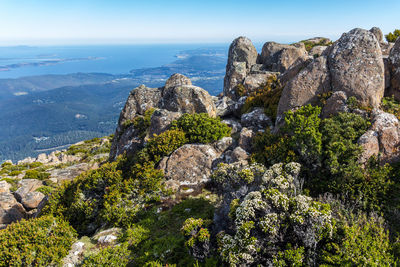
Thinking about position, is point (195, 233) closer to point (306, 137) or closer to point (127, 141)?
point (306, 137)

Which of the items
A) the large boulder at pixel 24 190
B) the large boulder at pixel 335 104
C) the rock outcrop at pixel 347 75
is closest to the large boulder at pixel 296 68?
the rock outcrop at pixel 347 75

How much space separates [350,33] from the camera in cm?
1458

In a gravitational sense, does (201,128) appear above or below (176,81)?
below

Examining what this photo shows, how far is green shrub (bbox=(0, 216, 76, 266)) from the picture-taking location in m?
8.75

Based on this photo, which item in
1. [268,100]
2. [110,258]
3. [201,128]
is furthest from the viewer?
[268,100]

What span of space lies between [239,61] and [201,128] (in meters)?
21.9

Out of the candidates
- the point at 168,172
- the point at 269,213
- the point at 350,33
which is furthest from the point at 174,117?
the point at 350,33

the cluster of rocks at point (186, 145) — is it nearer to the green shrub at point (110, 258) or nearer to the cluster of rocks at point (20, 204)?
the green shrub at point (110, 258)

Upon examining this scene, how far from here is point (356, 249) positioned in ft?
20.1

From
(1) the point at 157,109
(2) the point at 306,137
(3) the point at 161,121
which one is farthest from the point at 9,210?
(2) the point at 306,137

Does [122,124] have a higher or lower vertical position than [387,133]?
lower

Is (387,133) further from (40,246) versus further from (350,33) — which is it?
(40,246)

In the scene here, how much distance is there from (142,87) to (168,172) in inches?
542

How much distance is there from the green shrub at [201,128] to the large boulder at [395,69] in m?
11.3
